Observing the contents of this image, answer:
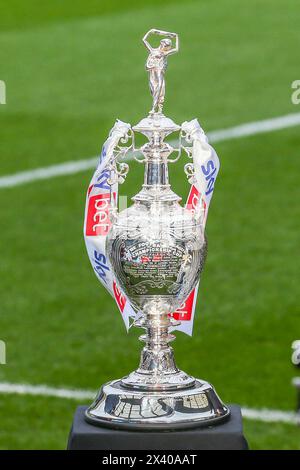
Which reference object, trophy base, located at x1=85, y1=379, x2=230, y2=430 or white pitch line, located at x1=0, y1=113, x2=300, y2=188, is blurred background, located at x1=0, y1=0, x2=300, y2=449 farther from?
trophy base, located at x1=85, y1=379, x2=230, y2=430

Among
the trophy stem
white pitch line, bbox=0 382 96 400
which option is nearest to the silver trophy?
the trophy stem

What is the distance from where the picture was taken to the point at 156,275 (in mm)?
4699

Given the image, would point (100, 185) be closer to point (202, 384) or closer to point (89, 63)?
point (202, 384)

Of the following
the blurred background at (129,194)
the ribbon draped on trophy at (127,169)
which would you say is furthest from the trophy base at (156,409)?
the blurred background at (129,194)

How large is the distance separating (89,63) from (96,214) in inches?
418

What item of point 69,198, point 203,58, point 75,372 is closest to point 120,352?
point 75,372

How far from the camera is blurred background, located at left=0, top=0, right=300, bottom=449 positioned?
862 centimetres

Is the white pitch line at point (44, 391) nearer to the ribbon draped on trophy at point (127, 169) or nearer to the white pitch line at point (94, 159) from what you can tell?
the ribbon draped on trophy at point (127, 169)

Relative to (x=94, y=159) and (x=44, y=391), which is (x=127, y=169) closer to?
(x=44, y=391)

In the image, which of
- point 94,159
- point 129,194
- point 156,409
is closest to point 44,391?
point 129,194

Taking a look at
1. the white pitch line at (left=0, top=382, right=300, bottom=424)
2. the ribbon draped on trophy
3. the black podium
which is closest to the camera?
the black podium

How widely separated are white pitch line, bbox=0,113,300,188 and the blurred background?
5cm

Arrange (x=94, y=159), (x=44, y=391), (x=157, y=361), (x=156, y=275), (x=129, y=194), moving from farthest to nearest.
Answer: (x=94, y=159) → (x=129, y=194) → (x=44, y=391) → (x=157, y=361) → (x=156, y=275)

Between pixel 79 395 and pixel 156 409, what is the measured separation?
371 cm
